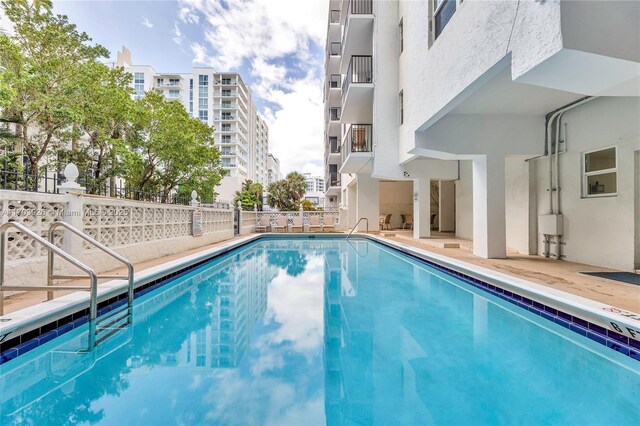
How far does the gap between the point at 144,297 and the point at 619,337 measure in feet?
20.0

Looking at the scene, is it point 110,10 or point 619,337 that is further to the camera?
point 110,10

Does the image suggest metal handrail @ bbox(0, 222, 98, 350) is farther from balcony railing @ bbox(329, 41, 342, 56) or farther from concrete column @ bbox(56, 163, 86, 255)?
balcony railing @ bbox(329, 41, 342, 56)

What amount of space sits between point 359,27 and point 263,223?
10955 millimetres

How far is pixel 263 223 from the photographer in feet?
59.2

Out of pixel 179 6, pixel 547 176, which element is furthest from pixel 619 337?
pixel 179 6

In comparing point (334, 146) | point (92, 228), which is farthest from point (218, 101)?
point (92, 228)

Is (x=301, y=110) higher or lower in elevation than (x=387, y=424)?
higher

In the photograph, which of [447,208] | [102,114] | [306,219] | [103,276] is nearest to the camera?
[103,276]

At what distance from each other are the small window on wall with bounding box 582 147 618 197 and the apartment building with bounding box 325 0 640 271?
0.02 metres

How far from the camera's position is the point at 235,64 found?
44.7 metres

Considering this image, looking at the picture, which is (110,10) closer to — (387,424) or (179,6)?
(179,6)

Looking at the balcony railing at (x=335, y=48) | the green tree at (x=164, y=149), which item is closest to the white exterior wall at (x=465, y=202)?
the green tree at (x=164, y=149)

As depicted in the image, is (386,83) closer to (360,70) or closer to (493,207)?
(360,70)

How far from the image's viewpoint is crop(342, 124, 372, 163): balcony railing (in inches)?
506
